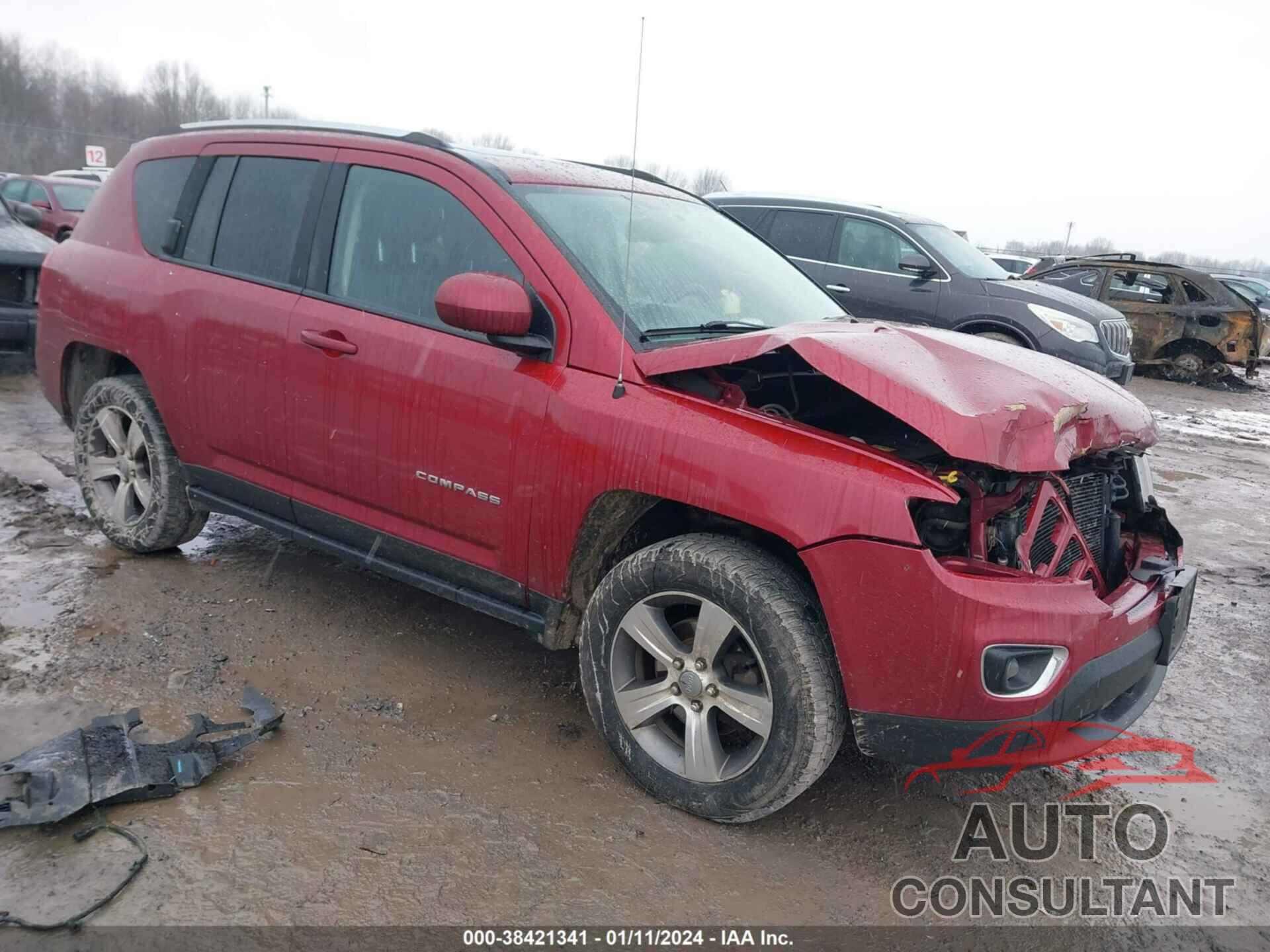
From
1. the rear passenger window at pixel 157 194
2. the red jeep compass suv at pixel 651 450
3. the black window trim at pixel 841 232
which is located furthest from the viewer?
the black window trim at pixel 841 232

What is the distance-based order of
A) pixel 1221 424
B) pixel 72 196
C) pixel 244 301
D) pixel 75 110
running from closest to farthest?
pixel 244 301, pixel 1221 424, pixel 72 196, pixel 75 110

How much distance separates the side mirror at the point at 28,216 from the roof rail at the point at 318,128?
5.19 metres

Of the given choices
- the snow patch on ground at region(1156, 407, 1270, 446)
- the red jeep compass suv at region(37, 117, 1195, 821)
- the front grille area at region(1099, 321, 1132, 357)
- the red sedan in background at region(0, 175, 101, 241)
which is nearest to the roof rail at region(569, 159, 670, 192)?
the red jeep compass suv at region(37, 117, 1195, 821)

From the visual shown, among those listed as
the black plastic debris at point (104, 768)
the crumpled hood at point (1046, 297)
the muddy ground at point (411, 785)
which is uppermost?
the crumpled hood at point (1046, 297)

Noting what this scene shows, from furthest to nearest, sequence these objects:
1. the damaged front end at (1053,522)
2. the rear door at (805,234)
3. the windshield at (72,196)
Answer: the windshield at (72,196)
the rear door at (805,234)
the damaged front end at (1053,522)

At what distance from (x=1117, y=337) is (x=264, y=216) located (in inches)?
328

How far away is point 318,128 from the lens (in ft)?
12.2

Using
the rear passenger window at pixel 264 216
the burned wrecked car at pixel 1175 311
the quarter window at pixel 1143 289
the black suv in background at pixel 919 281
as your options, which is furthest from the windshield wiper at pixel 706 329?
the quarter window at pixel 1143 289

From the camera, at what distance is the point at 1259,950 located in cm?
241

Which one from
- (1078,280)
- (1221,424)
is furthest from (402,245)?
(1078,280)

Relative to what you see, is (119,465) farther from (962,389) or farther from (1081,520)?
(1081,520)

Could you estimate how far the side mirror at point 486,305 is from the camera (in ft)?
9.24

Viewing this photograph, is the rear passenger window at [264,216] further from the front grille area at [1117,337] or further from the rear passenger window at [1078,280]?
the rear passenger window at [1078,280]

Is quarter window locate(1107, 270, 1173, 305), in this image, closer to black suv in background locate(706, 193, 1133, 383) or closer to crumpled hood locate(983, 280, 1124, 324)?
crumpled hood locate(983, 280, 1124, 324)
